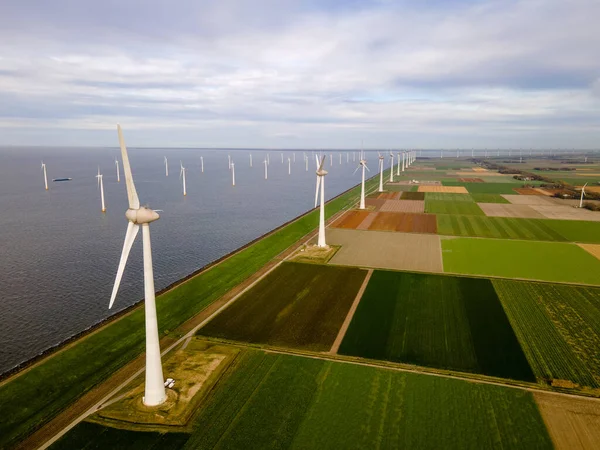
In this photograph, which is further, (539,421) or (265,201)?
(265,201)

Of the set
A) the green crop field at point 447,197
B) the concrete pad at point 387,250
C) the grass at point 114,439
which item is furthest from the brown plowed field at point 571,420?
the green crop field at point 447,197

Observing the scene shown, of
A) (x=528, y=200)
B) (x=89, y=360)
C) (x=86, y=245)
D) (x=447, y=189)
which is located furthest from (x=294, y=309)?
(x=447, y=189)

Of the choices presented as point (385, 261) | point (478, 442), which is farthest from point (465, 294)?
point (478, 442)

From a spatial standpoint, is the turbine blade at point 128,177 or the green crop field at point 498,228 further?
the green crop field at point 498,228

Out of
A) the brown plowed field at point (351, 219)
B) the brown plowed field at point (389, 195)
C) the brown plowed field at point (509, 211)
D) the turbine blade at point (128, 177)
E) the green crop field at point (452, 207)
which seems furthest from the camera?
the brown plowed field at point (389, 195)

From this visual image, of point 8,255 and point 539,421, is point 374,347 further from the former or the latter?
point 8,255

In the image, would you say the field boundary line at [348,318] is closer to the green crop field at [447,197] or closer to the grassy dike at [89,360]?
the grassy dike at [89,360]
